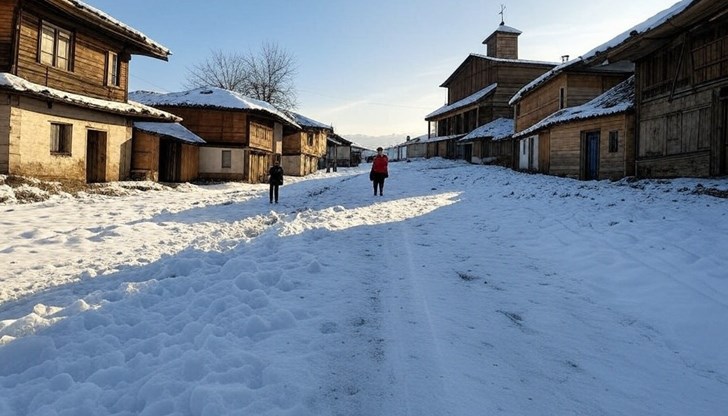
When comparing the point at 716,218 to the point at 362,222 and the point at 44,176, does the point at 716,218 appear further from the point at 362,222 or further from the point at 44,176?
the point at 44,176

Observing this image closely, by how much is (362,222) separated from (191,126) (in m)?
19.9

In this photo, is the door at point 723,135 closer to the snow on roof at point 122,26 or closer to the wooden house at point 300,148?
the snow on roof at point 122,26

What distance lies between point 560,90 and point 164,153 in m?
22.5

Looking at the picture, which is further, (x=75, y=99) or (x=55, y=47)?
(x=55, y=47)

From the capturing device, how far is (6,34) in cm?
1375

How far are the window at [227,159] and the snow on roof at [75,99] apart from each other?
518 cm

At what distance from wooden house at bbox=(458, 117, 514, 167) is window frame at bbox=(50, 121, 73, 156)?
28920 mm

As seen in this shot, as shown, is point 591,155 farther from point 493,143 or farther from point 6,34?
point 6,34

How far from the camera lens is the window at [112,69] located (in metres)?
18.3

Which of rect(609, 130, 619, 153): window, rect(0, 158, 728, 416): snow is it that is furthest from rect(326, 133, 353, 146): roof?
rect(0, 158, 728, 416): snow

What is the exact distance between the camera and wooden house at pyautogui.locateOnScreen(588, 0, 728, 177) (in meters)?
11.5

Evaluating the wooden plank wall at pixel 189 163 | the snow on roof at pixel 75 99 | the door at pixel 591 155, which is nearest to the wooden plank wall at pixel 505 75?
the door at pixel 591 155

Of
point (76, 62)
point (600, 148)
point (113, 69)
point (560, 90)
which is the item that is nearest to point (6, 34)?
point (76, 62)

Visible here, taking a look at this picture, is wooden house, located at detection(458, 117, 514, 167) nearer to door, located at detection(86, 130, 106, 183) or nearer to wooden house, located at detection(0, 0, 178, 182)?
wooden house, located at detection(0, 0, 178, 182)
